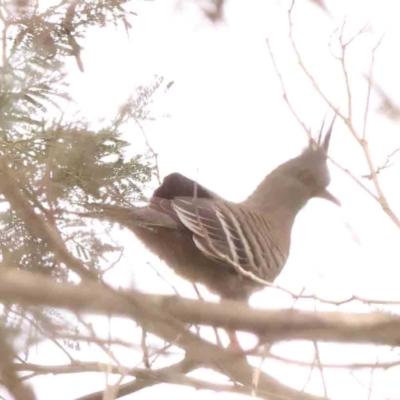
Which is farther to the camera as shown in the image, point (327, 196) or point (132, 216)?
point (327, 196)

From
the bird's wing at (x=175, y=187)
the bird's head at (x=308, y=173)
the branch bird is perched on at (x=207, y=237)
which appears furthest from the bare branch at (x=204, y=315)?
the bird's head at (x=308, y=173)

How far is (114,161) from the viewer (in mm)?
1901

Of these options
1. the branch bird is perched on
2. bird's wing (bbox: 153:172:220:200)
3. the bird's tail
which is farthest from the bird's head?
the bird's tail

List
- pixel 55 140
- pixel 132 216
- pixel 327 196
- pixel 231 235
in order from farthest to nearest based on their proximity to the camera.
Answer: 1. pixel 327 196
2. pixel 231 235
3. pixel 132 216
4. pixel 55 140

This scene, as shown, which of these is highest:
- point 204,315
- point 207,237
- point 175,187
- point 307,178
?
point 307,178

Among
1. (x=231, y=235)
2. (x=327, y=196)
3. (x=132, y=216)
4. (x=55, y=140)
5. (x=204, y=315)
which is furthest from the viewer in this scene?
(x=327, y=196)

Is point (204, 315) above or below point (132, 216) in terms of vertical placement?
below

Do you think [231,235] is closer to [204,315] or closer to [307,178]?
[307,178]

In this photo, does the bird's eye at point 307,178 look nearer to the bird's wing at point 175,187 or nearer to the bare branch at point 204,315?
the bird's wing at point 175,187

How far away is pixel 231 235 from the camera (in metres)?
2.40

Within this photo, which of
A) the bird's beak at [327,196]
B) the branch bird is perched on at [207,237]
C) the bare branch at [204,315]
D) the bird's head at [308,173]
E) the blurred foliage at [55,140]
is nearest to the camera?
the bare branch at [204,315]

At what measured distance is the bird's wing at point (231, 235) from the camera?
2.31 meters

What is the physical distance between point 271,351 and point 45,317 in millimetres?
512

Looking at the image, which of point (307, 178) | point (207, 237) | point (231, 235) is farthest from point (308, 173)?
point (207, 237)
